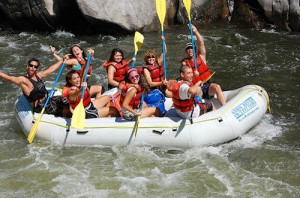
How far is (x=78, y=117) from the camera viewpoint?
240 inches

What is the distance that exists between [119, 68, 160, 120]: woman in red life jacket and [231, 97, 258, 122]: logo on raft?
107cm

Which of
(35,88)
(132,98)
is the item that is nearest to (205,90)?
(132,98)

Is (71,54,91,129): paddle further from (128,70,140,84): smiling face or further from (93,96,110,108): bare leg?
(128,70,140,84): smiling face

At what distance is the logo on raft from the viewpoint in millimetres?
6336

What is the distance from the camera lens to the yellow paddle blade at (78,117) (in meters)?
6.07

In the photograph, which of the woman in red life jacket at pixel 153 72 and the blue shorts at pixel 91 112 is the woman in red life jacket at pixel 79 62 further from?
the woman in red life jacket at pixel 153 72

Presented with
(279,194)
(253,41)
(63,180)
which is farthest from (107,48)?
(279,194)

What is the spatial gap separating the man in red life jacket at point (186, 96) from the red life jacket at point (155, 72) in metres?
0.76

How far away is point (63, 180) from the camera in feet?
18.7

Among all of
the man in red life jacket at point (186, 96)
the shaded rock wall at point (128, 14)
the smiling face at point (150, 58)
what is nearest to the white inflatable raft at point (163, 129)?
the man in red life jacket at point (186, 96)

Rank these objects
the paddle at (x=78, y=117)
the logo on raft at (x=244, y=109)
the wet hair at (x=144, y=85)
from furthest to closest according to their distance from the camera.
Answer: the wet hair at (x=144, y=85)
the logo on raft at (x=244, y=109)
the paddle at (x=78, y=117)

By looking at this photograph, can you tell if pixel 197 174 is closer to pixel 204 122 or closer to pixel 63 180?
pixel 204 122

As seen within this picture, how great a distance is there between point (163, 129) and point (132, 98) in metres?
0.59

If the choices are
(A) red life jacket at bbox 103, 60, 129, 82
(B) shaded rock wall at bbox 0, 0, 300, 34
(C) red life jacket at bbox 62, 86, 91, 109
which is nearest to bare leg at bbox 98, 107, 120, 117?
(C) red life jacket at bbox 62, 86, 91, 109
